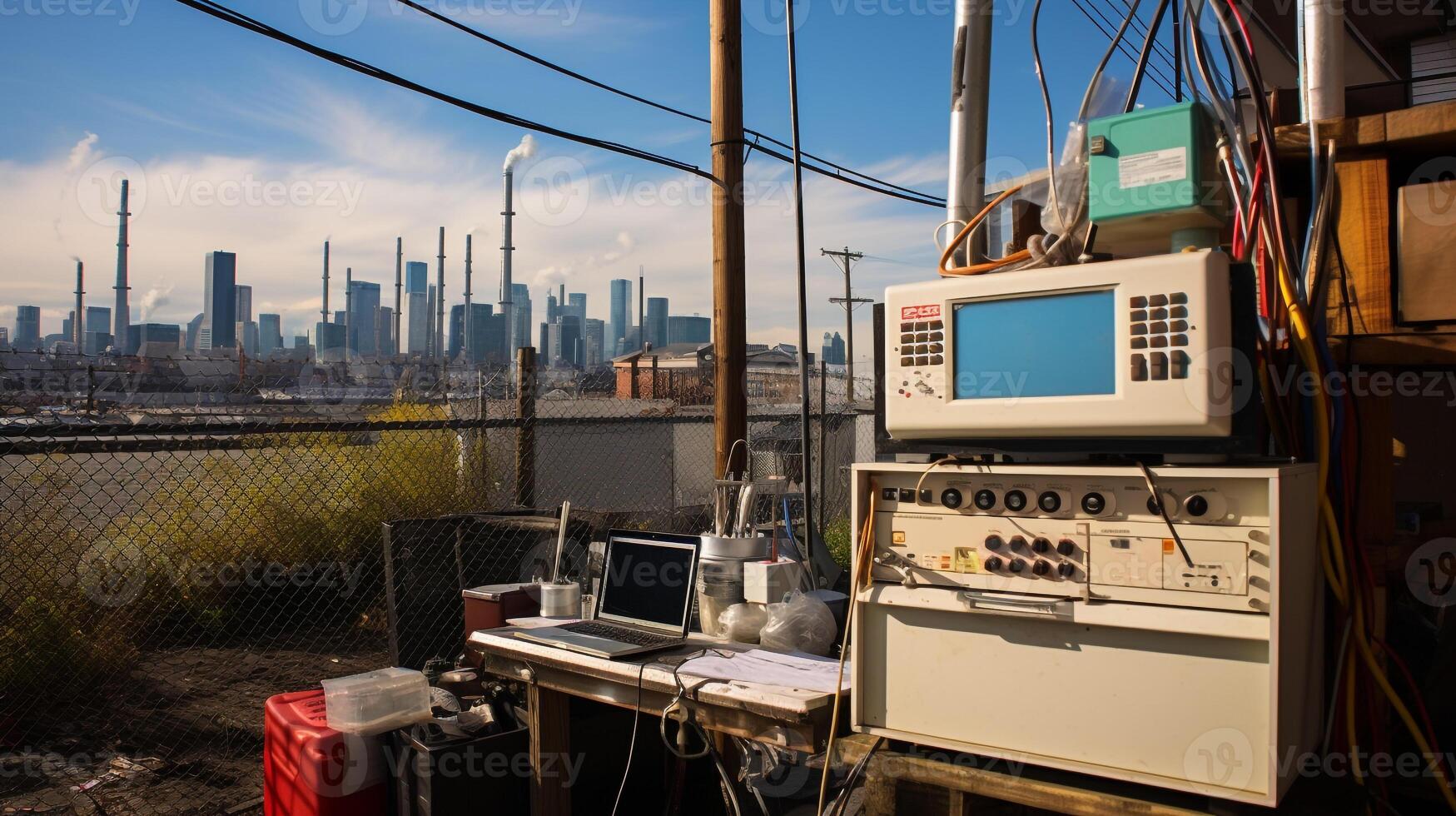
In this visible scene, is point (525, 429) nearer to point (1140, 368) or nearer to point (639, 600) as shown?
point (639, 600)

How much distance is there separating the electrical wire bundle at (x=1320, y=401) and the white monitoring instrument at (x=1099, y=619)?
0.06 meters

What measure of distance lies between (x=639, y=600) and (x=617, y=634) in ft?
0.53

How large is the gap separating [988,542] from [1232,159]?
3.28 ft

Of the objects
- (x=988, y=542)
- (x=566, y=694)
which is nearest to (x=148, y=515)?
(x=566, y=694)

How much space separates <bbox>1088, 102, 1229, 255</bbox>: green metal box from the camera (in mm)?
1896

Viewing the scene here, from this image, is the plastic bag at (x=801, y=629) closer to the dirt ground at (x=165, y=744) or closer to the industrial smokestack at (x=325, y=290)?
the dirt ground at (x=165, y=744)

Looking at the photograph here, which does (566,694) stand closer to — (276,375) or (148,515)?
(276,375)

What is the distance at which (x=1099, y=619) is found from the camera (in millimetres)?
1816

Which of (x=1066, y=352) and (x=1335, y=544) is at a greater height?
(x=1066, y=352)

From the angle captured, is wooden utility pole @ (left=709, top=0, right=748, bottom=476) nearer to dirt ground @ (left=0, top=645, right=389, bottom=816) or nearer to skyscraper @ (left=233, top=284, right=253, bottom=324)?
dirt ground @ (left=0, top=645, right=389, bottom=816)

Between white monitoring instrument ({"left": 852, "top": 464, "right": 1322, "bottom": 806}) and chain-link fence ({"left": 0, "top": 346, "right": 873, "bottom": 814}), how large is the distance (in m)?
2.48

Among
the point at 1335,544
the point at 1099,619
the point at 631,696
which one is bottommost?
the point at 631,696

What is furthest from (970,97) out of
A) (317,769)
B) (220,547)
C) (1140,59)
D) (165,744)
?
(220,547)

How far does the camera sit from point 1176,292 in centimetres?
168
